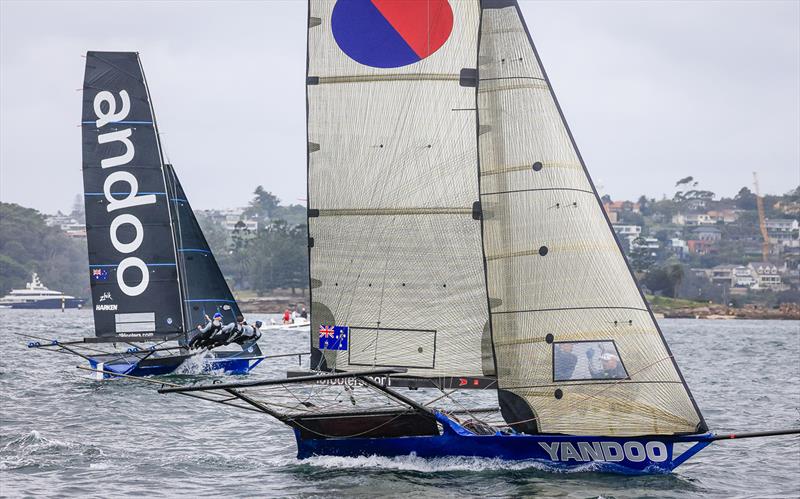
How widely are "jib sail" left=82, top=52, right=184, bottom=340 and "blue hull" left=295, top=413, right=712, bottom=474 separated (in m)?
17.4

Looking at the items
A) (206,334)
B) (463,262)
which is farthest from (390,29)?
(206,334)

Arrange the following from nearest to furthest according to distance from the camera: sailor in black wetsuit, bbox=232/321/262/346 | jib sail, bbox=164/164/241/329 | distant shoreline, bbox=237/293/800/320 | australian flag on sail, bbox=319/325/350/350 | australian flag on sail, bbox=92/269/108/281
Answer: australian flag on sail, bbox=319/325/350/350 → sailor in black wetsuit, bbox=232/321/262/346 → australian flag on sail, bbox=92/269/108/281 → jib sail, bbox=164/164/241/329 → distant shoreline, bbox=237/293/800/320

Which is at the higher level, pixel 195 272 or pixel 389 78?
pixel 389 78

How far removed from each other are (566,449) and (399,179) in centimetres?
517

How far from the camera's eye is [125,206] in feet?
112

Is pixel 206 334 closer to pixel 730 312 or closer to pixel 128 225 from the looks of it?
pixel 128 225

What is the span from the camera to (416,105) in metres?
19.5

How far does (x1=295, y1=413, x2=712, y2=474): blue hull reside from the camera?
715 inches

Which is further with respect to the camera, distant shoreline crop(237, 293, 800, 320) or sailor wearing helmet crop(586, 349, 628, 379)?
distant shoreline crop(237, 293, 800, 320)

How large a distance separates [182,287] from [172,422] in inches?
396

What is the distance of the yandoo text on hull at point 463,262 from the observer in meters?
18.3

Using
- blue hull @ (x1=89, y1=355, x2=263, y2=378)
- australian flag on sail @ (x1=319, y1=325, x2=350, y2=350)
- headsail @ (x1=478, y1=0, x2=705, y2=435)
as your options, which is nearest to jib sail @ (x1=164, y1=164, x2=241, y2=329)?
blue hull @ (x1=89, y1=355, x2=263, y2=378)

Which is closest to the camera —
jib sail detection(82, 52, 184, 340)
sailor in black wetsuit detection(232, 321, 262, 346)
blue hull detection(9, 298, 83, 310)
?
sailor in black wetsuit detection(232, 321, 262, 346)

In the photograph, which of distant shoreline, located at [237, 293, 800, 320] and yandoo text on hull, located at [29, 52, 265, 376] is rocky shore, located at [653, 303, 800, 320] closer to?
distant shoreline, located at [237, 293, 800, 320]
